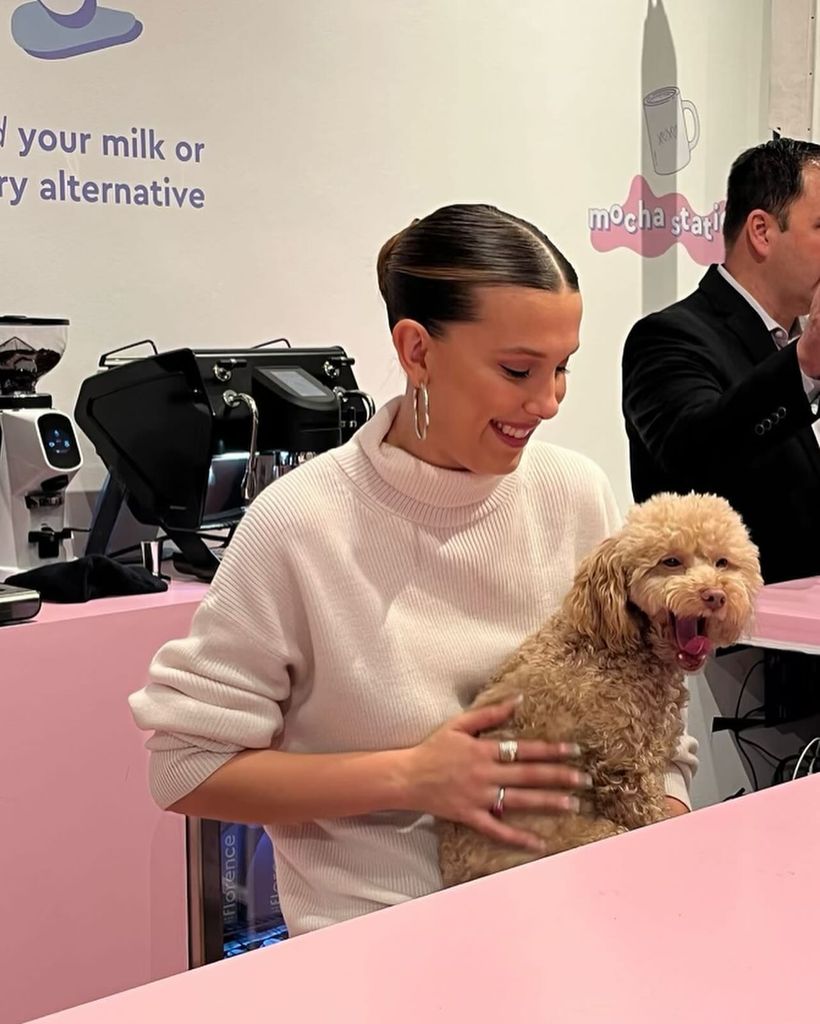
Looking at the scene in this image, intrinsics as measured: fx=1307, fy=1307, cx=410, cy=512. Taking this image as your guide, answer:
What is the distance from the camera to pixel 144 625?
2.51 meters

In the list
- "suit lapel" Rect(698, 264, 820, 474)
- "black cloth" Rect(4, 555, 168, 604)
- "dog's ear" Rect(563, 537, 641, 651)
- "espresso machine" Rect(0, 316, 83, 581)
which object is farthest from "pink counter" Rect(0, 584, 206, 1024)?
"suit lapel" Rect(698, 264, 820, 474)

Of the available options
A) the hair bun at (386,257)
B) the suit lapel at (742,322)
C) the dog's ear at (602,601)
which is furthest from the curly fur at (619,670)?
the suit lapel at (742,322)

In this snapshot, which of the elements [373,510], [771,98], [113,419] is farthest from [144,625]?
[771,98]

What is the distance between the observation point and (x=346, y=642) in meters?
1.46

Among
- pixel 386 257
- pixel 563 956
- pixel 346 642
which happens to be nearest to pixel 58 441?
pixel 386 257

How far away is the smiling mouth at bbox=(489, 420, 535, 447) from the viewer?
58.4 inches

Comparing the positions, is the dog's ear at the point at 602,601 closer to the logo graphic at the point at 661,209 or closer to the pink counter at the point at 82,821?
the pink counter at the point at 82,821

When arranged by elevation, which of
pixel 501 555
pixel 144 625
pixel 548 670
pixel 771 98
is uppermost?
pixel 771 98

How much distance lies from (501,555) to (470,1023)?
2.55 feet

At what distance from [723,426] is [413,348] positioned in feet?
4.27

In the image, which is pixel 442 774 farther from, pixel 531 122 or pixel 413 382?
pixel 531 122

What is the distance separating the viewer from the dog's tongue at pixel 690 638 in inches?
62.1

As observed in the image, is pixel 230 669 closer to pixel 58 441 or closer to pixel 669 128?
pixel 58 441

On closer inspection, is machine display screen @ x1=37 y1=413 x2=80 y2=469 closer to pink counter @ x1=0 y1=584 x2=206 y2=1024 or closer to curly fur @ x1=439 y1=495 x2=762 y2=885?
pink counter @ x1=0 y1=584 x2=206 y2=1024
